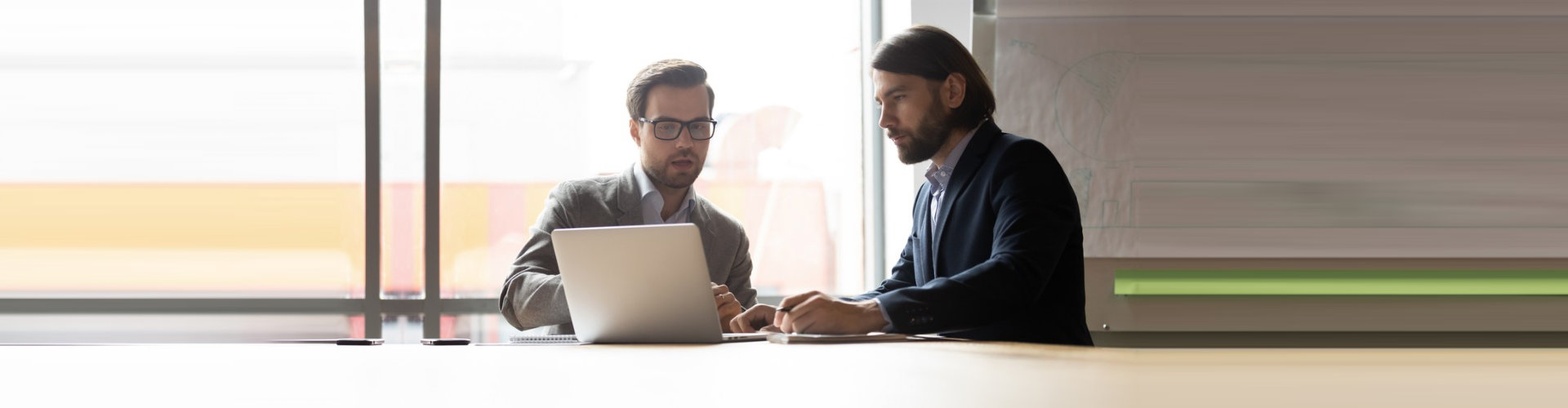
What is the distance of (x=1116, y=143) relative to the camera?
3.55 m

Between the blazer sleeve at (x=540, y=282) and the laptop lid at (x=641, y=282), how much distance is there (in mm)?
327

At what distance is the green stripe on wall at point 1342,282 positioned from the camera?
141 inches

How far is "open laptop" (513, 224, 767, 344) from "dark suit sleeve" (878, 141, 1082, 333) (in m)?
0.30

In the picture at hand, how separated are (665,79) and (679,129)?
0.12 metres

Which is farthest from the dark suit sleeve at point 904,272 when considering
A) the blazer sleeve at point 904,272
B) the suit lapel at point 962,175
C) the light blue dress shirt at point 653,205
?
the light blue dress shirt at point 653,205

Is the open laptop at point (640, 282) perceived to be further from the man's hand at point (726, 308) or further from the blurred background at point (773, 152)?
the blurred background at point (773, 152)

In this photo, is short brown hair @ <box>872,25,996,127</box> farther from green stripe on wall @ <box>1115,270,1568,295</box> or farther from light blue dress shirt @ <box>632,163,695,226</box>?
green stripe on wall @ <box>1115,270,1568,295</box>

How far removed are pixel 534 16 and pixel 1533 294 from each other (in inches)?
139

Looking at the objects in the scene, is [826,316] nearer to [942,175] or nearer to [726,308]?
[726,308]

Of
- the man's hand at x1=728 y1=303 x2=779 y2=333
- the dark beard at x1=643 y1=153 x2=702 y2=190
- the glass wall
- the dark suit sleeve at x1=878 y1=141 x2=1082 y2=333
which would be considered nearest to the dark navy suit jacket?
the dark suit sleeve at x1=878 y1=141 x2=1082 y2=333

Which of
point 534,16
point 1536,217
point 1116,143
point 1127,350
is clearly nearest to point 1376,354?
point 1127,350

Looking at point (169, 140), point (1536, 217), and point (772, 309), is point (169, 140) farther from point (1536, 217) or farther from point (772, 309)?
point (1536, 217)

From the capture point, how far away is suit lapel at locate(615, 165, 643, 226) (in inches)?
103

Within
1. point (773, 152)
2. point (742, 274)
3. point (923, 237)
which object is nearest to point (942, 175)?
point (923, 237)
